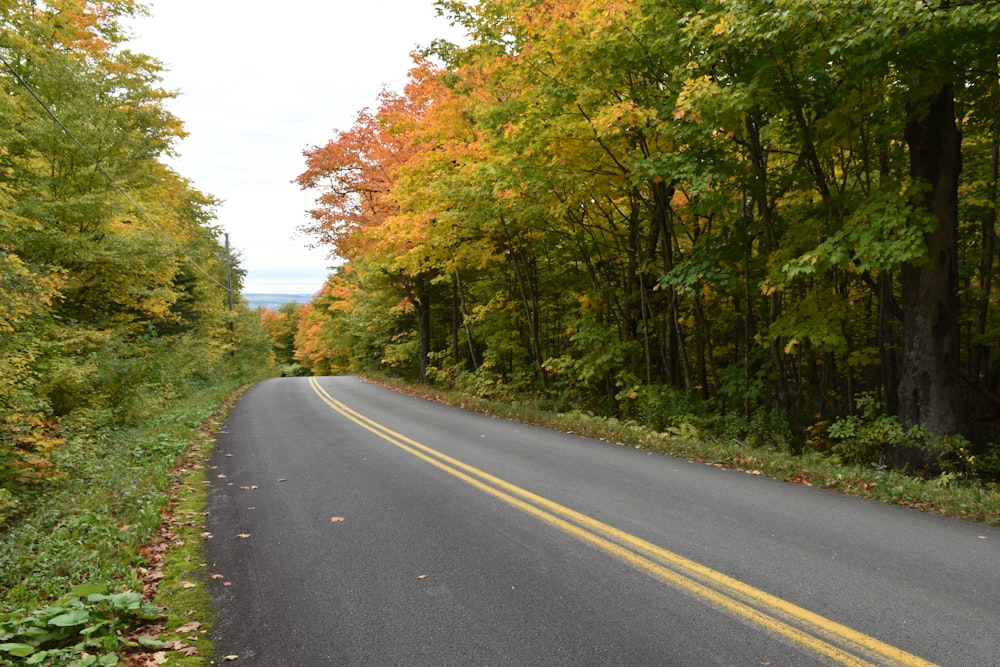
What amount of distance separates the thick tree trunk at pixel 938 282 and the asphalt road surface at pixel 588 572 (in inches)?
109

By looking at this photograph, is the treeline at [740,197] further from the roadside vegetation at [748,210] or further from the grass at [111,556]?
the grass at [111,556]

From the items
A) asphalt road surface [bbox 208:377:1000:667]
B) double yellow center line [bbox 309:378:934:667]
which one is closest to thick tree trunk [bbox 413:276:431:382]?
asphalt road surface [bbox 208:377:1000:667]

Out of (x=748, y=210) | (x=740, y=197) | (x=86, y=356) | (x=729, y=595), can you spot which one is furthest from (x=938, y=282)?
(x=86, y=356)

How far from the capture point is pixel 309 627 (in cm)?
323

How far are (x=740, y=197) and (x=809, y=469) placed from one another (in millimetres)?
6021

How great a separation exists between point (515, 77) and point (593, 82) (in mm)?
1741

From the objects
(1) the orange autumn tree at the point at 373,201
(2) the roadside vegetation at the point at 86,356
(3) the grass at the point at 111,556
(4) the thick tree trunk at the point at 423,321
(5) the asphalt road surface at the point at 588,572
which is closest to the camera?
(5) the asphalt road surface at the point at 588,572

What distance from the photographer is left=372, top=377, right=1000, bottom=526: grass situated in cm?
517

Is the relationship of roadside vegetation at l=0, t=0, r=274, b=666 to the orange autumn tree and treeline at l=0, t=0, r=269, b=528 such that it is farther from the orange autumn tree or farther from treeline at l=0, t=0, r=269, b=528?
the orange autumn tree

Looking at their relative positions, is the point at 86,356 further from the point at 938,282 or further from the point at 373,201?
the point at 938,282

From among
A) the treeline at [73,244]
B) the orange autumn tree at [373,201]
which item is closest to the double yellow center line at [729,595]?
the treeline at [73,244]

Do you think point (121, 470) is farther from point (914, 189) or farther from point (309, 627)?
point (914, 189)

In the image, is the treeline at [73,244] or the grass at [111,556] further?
the treeline at [73,244]

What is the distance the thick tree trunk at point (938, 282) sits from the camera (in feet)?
23.1
